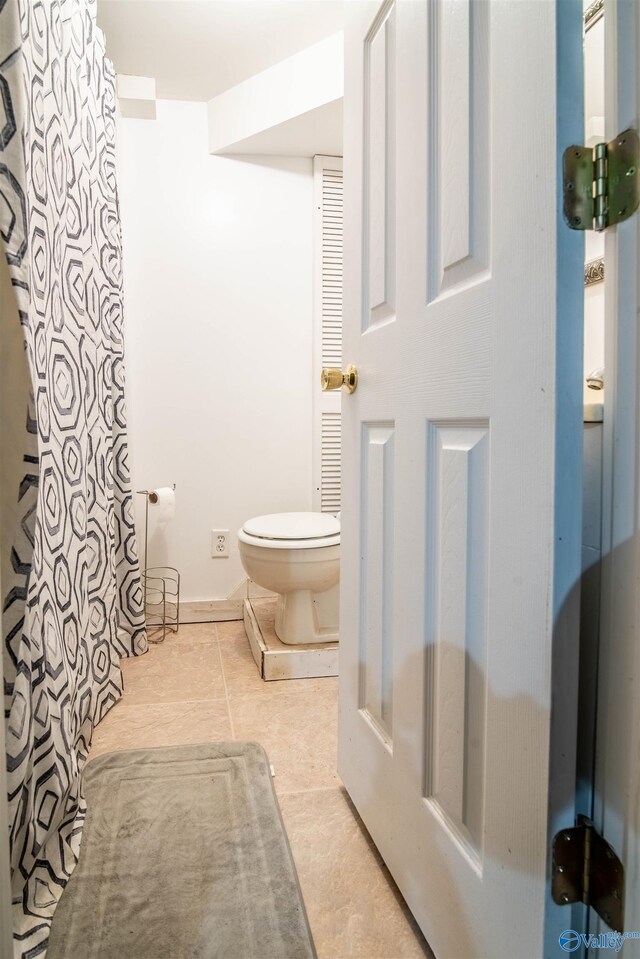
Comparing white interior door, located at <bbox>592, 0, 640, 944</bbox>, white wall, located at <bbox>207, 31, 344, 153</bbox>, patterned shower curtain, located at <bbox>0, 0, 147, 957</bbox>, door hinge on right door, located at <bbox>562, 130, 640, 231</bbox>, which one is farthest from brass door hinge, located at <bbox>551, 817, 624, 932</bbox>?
white wall, located at <bbox>207, 31, 344, 153</bbox>

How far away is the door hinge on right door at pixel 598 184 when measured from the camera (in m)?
0.57

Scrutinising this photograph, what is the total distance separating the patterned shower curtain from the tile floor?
0.17 meters

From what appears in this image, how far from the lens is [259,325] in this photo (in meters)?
2.67

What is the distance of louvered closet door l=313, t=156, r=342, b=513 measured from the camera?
265cm

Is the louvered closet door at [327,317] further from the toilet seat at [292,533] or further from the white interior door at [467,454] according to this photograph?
the white interior door at [467,454]

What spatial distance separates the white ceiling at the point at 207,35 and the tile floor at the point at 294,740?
2290 mm

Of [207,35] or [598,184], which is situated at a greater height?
[207,35]

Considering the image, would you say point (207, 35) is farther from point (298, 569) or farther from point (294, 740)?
point (294, 740)

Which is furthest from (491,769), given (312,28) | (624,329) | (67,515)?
(312,28)

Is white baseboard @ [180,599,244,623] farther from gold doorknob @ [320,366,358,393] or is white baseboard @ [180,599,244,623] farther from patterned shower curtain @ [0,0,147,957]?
gold doorknob @ [320,366,358,393]

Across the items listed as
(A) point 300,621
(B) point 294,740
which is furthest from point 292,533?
(B) point 294,740

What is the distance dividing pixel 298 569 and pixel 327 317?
129 centimetres

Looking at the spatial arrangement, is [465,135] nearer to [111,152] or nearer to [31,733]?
[31,733]

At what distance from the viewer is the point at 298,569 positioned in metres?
1.96
